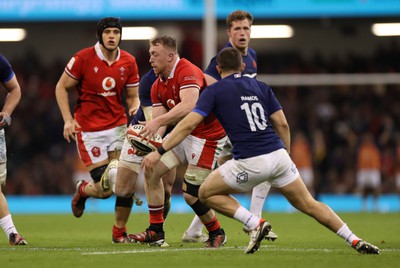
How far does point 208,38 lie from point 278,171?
1239 centimetres

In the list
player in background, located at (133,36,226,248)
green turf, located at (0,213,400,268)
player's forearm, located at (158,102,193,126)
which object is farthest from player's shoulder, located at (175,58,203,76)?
green turf, located at (0,213,400,268)

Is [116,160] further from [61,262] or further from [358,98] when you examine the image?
[358,98]

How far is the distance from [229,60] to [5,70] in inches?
110

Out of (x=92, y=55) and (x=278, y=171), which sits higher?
(x=92, y=55)

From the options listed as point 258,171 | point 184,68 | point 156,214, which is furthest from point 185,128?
point 156,214

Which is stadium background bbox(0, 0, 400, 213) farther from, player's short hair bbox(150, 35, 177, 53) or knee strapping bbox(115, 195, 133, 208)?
player's short hair bbox(150, 35, 177, 53)

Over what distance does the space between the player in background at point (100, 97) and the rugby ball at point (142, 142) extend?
4.29 ft

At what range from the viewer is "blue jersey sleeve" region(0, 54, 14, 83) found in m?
9.68

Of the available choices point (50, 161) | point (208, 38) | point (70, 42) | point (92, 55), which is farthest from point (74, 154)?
point (92, 55)

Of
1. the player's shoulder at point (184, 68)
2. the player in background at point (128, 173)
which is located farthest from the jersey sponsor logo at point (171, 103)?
the player in background at point (128, 173)

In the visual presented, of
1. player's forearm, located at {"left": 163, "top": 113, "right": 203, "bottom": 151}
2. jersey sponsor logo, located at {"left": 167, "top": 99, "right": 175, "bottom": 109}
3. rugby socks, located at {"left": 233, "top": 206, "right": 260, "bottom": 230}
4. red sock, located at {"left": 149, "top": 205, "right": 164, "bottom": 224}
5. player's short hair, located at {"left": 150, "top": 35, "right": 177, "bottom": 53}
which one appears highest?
player's short hair, located at {"left": 150, "top": 35, "right": 177, "bottom": 53}

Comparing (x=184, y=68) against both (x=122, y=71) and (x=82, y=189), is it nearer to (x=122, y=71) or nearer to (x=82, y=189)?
(x=122, y=71)

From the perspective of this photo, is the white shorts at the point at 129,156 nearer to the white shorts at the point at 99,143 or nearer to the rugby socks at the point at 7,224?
the white shorts at the point at 99,143

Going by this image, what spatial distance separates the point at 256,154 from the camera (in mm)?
8008
